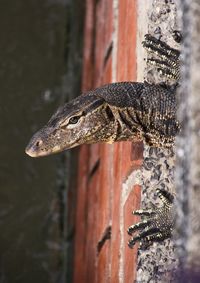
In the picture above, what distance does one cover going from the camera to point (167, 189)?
116cm

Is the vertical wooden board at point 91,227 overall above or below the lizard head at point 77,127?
below

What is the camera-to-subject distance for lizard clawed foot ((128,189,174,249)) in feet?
3.72

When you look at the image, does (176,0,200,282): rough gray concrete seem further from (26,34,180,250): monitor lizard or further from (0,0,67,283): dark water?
(0,0,67,283): dark water

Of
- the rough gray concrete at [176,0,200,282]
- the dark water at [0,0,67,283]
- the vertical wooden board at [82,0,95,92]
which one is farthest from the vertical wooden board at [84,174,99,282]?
the rough gray concrete at [176,0,200,282]

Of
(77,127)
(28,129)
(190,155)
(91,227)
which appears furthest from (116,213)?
(28,129)

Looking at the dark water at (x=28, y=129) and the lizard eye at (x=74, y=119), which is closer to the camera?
the lizard eye at (x=74, y=119)

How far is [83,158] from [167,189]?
149cm

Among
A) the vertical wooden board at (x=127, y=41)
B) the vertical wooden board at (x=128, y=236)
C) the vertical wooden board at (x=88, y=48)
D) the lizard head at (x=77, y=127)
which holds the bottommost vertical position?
the vertical wooden board at (x=128, y=236)

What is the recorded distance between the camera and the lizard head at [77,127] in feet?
3.96

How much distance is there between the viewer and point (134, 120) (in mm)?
1174

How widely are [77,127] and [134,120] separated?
0.11 m

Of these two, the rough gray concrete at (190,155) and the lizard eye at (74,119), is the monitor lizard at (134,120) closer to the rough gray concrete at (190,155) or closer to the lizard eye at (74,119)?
the lizard eye at (74,119)

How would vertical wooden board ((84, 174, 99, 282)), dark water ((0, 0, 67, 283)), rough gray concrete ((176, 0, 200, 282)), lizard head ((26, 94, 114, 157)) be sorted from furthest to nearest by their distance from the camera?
dark water ((0, 0, 67, 283))
vertical wooden board ((84, 174, 99, 282))
lizard head ((26, 94, 114, 157))
rough gray concrete ((176, 0, 200, 282))

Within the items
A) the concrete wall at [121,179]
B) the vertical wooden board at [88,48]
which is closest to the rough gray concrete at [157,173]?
the concrete wall at [121,179]
